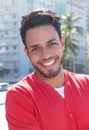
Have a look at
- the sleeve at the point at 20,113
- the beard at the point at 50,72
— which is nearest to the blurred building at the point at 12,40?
the beard at the point at 50,72

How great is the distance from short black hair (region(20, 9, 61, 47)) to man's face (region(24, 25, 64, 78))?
0.02 m

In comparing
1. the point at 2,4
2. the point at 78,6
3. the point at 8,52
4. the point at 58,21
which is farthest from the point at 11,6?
the point at 58,21

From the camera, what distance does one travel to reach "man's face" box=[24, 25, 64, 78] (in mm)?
2359

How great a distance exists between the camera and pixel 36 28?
237 cm

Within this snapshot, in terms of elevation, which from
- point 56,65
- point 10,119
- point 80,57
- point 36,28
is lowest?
point 80,57

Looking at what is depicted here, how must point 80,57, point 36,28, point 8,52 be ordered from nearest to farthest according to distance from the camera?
point 36,28
point 8,52
point 80,57

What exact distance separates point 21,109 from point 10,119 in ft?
0.28

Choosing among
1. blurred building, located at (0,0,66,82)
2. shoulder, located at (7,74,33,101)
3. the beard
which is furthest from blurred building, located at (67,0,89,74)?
shoulder, located at (7,74,33,101)

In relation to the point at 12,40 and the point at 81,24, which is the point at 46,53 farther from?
the point at 81,24

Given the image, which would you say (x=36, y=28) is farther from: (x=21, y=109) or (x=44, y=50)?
(x=21, y=109)

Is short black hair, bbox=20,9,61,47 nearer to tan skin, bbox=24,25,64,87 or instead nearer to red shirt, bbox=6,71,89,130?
tan skin, bbox=24,25,64,87

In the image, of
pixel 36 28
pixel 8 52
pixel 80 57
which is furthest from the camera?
pixel 80 57

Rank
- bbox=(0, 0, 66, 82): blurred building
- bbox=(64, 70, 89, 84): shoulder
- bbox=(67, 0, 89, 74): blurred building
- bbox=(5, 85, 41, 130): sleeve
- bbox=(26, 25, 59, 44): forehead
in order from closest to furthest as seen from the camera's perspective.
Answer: bbox=(5, 85, 41, 130): sleeve < bbox=(26, 25, 59, 44): forehead < bbox=(64, 70, 89, 84): shoulder < bbox=(0, 0, 66, 82): blurred building < bbox=(67, 0, 89, 74): blurred building

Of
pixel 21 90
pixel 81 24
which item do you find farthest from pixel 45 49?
pixel 81 24
